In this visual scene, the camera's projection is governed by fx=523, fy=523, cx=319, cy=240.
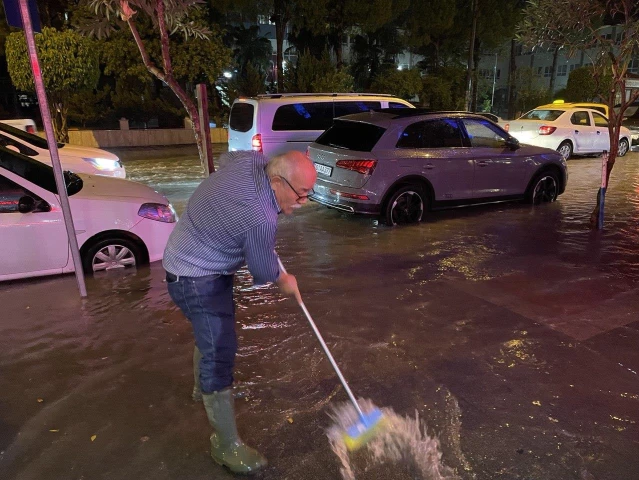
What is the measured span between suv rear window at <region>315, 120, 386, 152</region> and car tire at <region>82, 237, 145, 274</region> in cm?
353

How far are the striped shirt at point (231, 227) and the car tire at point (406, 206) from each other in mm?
5415

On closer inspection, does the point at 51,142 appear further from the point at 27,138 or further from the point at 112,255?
the point at 27,138

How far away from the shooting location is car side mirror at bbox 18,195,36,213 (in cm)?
504

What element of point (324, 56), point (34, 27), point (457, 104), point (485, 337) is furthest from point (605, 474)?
point (457, 104)

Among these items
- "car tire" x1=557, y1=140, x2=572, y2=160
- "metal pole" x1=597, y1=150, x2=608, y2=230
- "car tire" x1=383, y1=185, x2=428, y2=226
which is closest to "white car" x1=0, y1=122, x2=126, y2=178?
"car tire" x1=383, y1=185, x2=428, y2=226

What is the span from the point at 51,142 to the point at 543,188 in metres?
8.02

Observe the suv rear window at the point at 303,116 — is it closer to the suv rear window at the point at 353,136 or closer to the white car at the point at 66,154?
the suv rear window at the point at 353,136

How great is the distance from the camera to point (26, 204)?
16.6ft

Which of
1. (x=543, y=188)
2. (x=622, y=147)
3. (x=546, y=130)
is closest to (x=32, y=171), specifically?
(x=543, y=188)

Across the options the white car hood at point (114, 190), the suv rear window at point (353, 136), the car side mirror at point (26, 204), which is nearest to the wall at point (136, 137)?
the suv rear window at point (353, 136)

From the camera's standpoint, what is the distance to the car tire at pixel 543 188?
923 cm

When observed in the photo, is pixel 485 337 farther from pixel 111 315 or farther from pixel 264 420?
pixel 111 315

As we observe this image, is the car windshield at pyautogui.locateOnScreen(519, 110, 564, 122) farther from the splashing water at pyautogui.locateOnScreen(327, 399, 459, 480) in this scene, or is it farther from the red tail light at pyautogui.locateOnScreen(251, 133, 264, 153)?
the splashing water at pyautogui.locateOnScreen(327, 399, 459, 480)

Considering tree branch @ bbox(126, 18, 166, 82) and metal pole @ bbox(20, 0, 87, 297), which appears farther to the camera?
tree branch @ bbox(126, 18, 166, 82)
